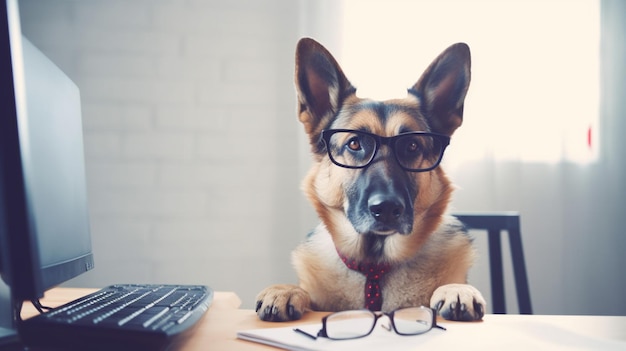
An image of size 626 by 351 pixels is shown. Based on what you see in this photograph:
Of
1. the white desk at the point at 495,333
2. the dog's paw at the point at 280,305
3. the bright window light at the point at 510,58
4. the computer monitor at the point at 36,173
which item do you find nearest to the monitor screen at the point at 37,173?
the computer monitor at the point at 36,173

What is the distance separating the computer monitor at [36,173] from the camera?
49cm

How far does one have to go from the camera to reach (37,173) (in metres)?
0.62

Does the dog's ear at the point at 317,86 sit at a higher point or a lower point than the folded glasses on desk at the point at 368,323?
higher

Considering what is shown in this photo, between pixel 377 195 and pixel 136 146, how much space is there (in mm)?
1068

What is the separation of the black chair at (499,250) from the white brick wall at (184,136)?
58cm

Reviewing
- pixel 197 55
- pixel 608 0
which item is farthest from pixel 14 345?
pixel 608 0

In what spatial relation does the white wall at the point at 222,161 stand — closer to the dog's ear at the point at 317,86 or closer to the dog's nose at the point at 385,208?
the dog's ear at the point at 317,86

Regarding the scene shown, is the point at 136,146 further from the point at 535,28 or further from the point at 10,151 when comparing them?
the point at 535,28

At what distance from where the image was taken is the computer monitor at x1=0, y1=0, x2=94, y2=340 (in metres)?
0.49

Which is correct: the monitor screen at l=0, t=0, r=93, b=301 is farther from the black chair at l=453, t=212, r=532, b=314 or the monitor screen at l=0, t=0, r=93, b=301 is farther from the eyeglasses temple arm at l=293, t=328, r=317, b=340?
the black chair at l=453, t=212, r=532, b=314

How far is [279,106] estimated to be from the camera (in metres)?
1.63

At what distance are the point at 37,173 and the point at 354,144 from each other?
1.76 feet

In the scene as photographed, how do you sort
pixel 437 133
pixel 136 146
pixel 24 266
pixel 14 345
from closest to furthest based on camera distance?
pixel 24 266, pixel 14 345, pixel 437 133, pixel 136 146

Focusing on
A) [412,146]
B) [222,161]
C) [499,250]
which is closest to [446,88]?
[412,146]
